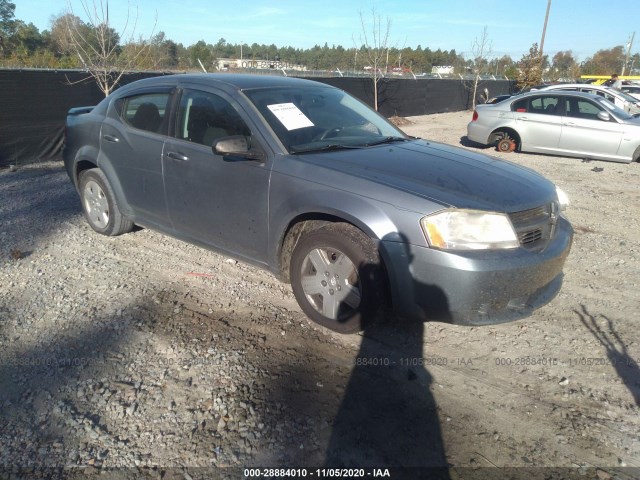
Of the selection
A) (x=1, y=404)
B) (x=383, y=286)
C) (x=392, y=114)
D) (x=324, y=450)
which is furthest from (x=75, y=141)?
(x=392, y=114)

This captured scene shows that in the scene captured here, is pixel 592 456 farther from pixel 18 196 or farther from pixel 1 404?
pixel 18 196

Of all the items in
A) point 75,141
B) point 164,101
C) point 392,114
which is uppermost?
point 164,101

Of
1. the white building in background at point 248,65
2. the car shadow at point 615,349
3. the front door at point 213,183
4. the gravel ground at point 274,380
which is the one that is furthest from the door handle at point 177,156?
the white building in background at point 248,65

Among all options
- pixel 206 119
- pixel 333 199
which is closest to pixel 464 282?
pixel 333 199

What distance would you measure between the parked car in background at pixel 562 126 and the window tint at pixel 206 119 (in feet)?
30.1

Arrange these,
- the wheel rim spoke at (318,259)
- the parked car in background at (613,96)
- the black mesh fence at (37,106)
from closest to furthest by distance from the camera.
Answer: the wheel rim spoke at (318,259), the black mesh fence at (37,106), the parked car in background at (613,96)

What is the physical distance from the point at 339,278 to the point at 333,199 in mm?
529

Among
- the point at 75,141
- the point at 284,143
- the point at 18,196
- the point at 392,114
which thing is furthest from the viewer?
the point at 392,114

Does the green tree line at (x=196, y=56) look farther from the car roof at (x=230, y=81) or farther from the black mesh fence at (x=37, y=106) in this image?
the car roof at (x=230, y=81)

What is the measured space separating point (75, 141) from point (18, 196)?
2.51 meters

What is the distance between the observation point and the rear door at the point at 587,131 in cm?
1044

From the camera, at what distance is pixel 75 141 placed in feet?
17.7

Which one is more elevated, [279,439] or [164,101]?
[164,101]

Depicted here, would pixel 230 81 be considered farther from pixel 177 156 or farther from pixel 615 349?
pixel 615 349
